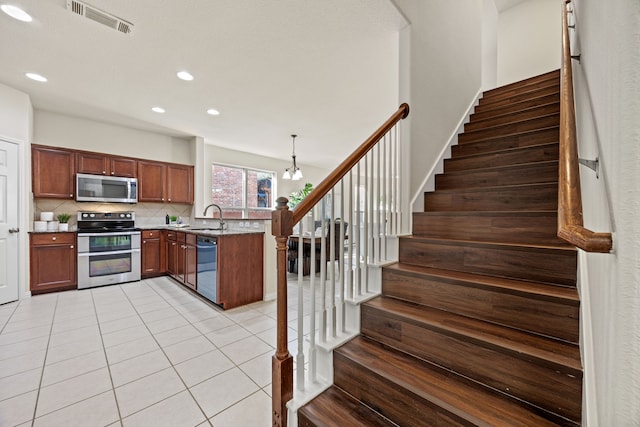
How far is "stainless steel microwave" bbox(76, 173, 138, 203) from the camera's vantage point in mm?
4340

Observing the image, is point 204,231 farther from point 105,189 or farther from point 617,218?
point 617,218

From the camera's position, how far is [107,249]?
4.34 m

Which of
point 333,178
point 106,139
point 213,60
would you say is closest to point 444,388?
point 333,178

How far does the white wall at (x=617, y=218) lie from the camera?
19.1 inches

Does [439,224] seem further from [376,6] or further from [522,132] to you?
[376,6]

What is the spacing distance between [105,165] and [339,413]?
17.6 feet

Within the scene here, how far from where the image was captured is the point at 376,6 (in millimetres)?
2174

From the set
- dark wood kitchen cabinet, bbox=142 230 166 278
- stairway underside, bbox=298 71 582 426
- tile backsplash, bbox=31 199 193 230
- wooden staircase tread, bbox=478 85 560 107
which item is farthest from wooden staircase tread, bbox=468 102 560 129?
tile backsplash, bbox=31 199 193 230

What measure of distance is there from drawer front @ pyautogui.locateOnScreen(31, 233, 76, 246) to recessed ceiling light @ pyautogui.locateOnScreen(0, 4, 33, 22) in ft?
9.63

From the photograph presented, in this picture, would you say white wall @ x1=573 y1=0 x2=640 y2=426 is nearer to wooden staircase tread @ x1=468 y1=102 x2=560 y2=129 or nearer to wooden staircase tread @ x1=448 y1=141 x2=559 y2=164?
wooden staircase tread @ x1=448 y1=141 x2=559 y2=164

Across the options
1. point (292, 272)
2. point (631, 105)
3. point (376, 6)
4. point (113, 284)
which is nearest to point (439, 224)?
point (631, 105)

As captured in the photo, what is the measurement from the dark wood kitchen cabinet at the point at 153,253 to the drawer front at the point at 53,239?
0.96m

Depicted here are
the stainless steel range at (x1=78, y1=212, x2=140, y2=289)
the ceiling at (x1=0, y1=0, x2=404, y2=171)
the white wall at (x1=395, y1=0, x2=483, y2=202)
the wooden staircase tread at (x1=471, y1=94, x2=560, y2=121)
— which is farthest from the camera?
the stainless steel range at (x1=78, y1=212, x2=140, y2=289)

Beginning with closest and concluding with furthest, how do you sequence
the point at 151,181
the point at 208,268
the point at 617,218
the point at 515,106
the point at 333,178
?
1. the point at 617,218
2. the point at 333,178
3. the point at 515,106
4. the point at 208,268
5. the point at 151,181
